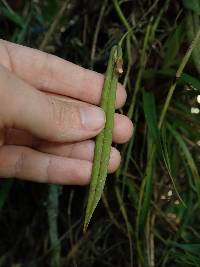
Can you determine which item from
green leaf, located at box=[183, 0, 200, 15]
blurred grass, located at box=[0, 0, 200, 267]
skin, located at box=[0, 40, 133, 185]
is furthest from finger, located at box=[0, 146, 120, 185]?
green leaf, located at box=[183, 0, 200, 15]

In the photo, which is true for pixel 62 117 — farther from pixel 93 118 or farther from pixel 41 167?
pixel 41 167

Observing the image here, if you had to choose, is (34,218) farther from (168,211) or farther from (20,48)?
(20,48)

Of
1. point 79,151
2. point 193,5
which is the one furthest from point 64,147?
point 193,5

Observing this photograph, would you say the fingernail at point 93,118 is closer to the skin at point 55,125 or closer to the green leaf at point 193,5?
the skin at point 55,125

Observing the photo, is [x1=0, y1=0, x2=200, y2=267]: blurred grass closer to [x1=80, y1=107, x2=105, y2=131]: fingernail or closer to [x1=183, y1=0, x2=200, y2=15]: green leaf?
[x1=183, y1=0, x2=200, y2=15]: green leaf

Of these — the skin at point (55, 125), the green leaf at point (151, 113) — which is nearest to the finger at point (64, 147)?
the skin at point (55, 125)
